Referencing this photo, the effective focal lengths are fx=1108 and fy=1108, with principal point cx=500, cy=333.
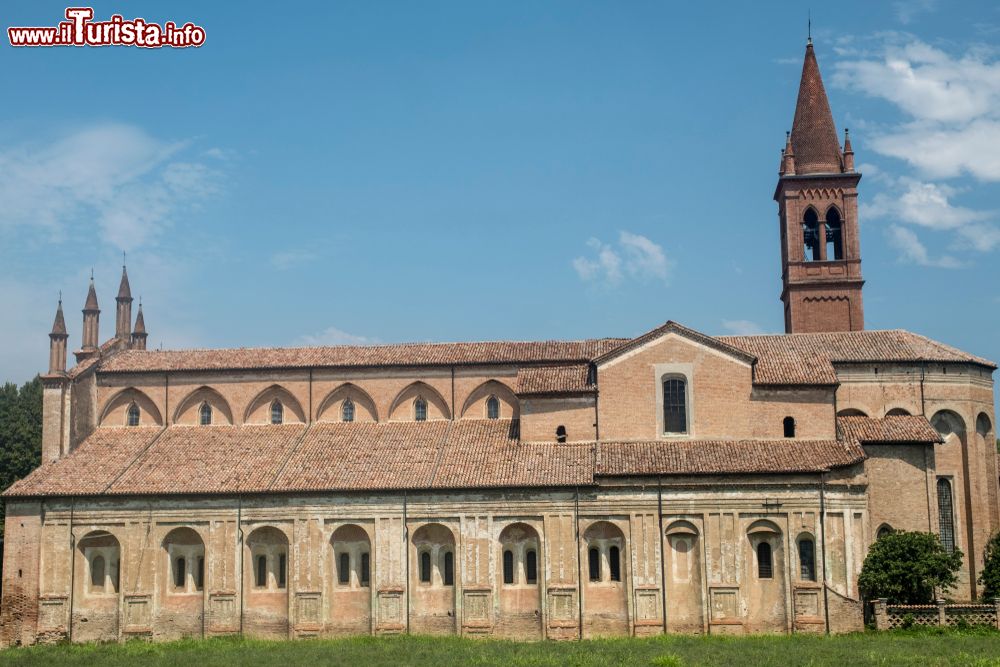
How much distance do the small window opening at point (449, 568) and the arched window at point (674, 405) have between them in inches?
369

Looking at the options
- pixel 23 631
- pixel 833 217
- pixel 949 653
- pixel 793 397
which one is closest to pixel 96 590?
pixel 23 631

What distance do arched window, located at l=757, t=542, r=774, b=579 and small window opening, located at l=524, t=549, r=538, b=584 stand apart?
8.05 metres

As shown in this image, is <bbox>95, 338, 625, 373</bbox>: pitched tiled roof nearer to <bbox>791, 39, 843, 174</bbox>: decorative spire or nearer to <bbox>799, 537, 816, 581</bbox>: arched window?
<bbox>799, 537, 816, 581</bbox>: arched window

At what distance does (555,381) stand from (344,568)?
10789 mm

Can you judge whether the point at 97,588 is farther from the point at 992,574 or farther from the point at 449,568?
the point at 992,574

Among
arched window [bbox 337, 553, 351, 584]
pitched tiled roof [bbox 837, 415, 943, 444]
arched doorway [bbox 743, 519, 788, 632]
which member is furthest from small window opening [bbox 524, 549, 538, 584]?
pitched tiled roof [bbox 837, 415, 943, 444]

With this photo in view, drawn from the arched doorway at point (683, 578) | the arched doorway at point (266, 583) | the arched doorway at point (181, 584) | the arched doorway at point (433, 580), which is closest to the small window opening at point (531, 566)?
the arched doorway at point (433, 580)

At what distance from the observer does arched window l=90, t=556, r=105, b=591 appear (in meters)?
42.7

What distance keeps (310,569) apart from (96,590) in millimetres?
8655

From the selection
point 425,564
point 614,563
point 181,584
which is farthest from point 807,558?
point 181,584

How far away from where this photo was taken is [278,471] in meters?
42.6

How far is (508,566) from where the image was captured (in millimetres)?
41094

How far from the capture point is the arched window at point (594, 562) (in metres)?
40.4

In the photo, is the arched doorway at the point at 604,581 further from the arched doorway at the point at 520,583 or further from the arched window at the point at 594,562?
the arched doorway at the point at 520,583
